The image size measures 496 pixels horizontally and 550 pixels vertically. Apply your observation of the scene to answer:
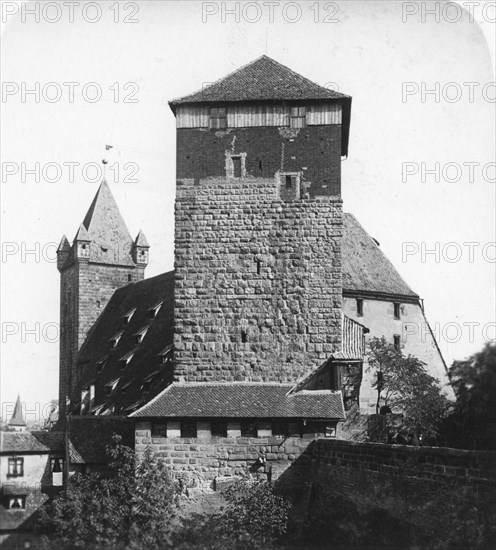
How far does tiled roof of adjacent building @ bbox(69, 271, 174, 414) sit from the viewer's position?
3801 centimetres

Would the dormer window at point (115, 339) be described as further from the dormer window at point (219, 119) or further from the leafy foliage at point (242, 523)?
the leafy foliage at point (242, 523)

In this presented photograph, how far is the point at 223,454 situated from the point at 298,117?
962 centimetres

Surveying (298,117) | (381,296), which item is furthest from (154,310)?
(298,117)

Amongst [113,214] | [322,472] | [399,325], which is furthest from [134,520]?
[113,214]

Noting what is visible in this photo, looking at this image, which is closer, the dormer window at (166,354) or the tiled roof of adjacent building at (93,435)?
the tiled roof of adjacent building at (93,435)

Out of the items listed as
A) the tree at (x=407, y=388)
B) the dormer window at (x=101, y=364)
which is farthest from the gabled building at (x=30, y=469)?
the tree at (x=407, y=388)

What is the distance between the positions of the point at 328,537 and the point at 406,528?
4.37 meters

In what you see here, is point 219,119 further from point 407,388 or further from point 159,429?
point 407,388

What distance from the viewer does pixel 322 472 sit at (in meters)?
25.0

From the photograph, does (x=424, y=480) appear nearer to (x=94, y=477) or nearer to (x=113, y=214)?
(x=94, y=477)

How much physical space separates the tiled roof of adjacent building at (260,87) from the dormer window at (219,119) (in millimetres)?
329

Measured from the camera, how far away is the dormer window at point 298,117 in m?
29.2

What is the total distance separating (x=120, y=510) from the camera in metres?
25.3

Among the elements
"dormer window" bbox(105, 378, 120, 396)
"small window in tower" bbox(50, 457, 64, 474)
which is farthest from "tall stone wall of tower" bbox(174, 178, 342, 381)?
"dormer window" bbox(105, 378, 120, 396)
